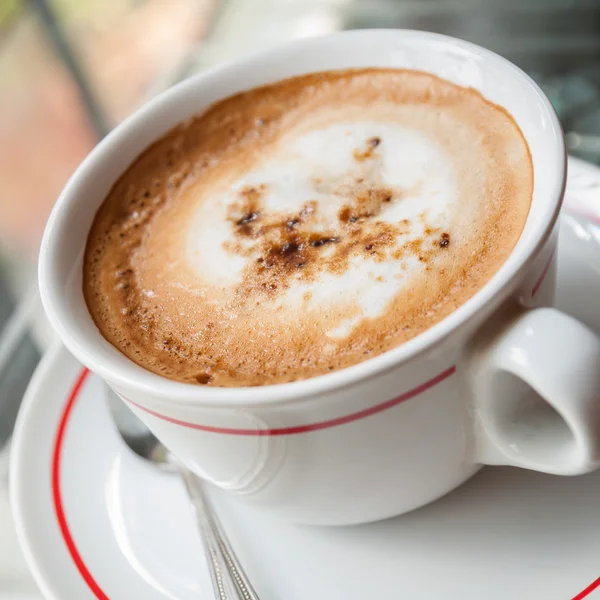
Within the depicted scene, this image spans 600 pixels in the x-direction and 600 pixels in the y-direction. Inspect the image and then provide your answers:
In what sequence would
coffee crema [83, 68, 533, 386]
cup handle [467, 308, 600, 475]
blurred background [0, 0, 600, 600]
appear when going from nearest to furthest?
cup handle [467, 308, 600, 475] < coffee crema [83, 68, 533, 386] < blurred background [0, 0, 600, 600]

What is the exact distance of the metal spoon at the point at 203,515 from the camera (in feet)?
2.32

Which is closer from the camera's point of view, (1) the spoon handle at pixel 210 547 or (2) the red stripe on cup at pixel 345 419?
(2) the red stripe on cup at pixel 345 419

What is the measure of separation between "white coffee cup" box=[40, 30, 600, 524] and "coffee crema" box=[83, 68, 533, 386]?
45 millimetres

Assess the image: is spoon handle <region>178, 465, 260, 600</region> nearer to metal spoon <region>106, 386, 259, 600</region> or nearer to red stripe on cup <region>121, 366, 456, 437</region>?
metal spoon <region>106, 386, 259, 600</region>

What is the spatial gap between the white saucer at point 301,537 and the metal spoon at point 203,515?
1 cm

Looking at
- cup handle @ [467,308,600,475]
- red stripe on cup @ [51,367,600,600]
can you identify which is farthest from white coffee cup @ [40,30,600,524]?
red stripe on cup @ [51,367,600,600]

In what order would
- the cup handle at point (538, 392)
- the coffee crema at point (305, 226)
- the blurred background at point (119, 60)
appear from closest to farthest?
the cup handle at point (538, 392)
the coffee crema at point (305, 226)
the blurred background at point (119, 60)

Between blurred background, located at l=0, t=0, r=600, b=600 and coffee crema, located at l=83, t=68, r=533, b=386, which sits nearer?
coffee crema, located at l=83, t=68, r=533, b=386

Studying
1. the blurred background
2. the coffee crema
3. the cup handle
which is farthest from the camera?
the blurred background

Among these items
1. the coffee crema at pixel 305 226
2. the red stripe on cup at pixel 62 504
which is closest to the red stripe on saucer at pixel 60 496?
the red stripe on cup at pixel 62 504

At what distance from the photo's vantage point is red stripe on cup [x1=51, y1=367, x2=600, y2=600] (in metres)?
0.74

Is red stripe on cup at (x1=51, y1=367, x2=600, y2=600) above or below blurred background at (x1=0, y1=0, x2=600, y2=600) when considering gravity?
above

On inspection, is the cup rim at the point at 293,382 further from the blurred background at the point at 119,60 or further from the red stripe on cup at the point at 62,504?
the blurred background at the point at 119,60

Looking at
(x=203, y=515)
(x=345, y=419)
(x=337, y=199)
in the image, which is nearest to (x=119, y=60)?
(x=337, y=199)
